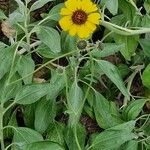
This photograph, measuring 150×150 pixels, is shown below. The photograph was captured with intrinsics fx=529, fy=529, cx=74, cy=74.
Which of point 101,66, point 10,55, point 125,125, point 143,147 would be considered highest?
point 10,55

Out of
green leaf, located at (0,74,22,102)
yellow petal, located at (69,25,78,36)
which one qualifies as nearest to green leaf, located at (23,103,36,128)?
green leaf, located at (0,74,22,102)

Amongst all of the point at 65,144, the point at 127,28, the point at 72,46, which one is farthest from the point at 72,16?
the point at 65,144

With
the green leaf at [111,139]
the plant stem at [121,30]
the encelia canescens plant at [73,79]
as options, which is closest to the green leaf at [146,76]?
the encelia canescens plant at [73,79]

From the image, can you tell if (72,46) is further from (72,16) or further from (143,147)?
(143,147)

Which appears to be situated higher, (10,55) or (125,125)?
(10,55)

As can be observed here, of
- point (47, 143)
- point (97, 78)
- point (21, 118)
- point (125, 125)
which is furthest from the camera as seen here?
point (21, 118)

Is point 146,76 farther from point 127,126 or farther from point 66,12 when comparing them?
point 66,12

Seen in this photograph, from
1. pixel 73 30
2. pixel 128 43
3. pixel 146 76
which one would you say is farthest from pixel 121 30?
pixel 73 30
